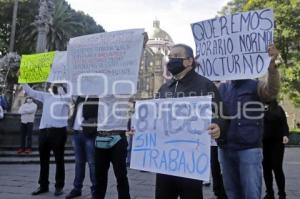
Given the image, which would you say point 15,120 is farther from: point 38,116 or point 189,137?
point 189,137

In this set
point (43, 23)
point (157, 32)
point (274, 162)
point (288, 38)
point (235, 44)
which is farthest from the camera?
point (157, 32)

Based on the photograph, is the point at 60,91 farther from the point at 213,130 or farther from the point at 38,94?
the point at 213,130

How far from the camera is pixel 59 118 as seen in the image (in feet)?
24.3

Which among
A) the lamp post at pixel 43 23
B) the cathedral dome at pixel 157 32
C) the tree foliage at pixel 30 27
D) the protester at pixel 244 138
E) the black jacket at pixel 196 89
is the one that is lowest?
the protester at pixel 244 138

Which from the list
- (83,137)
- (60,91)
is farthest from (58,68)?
(83,137)

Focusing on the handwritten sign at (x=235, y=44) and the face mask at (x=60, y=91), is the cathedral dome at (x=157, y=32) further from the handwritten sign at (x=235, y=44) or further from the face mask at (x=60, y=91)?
the handwritten sign at (x=235, y=44)

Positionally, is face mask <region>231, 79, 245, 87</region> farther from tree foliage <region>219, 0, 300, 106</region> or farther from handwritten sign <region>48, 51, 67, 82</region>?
tree foliage <region>219, 0, 300, 106</region>

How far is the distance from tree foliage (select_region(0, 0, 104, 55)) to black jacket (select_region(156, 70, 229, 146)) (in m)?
37.2

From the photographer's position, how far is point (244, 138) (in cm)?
437

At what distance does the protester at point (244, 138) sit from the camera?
4.34m

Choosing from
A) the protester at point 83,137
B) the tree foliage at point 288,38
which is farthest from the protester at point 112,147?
the tree foliage at point 288,38

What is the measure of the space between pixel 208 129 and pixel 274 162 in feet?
11.8

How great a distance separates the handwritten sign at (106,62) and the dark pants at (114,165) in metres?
0.67

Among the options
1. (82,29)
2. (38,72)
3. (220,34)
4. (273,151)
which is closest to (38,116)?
(38,72)
